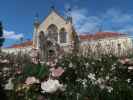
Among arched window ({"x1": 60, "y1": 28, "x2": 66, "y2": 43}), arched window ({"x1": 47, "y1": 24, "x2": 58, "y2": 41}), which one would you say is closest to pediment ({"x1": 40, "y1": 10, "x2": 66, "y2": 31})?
arched window ({"x1": 47, "y1": 24, "x2": 58, "y2": 41})

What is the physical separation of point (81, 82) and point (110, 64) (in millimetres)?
1052

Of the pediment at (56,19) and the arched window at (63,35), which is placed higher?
the pediment at (56,19)

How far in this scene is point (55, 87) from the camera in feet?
8.46

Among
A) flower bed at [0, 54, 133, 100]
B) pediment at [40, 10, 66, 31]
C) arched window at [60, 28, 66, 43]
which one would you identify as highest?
pediment at [40, 10, 66, 31]

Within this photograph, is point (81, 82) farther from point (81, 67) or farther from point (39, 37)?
point (39, 37)

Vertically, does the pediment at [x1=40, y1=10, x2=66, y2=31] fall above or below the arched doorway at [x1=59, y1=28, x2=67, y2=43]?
above

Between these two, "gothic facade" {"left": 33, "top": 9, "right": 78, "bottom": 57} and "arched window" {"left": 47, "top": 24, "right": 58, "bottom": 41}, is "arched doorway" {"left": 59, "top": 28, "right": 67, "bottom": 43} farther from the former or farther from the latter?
"arched window" {"left": 47, "top": 24, "right": 58, "bottom": 41}

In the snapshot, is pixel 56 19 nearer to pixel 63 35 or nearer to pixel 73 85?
pixel 63 35

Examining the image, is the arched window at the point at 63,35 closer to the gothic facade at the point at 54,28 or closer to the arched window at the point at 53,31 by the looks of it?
the gothic facade at the point at 54,28

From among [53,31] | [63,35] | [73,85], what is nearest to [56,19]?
[53,31]

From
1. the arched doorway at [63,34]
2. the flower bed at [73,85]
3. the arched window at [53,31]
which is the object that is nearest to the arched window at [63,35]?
the arched doorway at [63,34]

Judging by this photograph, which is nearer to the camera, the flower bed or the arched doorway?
the flower bed

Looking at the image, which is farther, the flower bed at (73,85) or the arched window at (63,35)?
the arched window at (63,35)

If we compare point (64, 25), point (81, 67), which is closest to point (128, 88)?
point (81, 67)
